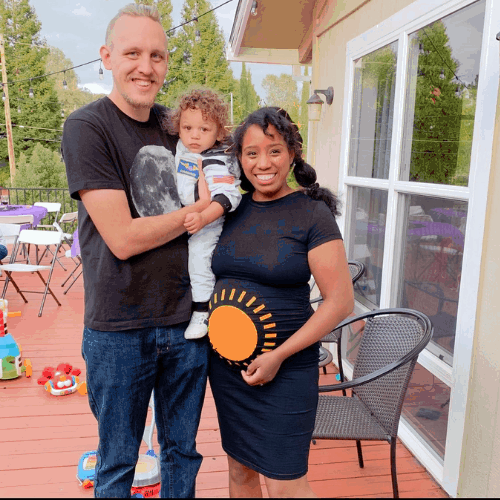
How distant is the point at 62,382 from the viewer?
3385 millimetres

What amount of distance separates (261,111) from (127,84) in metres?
0.41

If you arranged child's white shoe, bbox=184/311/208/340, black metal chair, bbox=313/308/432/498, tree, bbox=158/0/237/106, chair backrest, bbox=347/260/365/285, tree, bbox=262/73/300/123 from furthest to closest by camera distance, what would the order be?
tree, bbox=262/73/300/123, tree, bbox=158/0/237/106, chair backrest, bbox=347/260/365/285, black metal chair, bbox=313/308/432/498, child's white shoe, bbox=184/311/208/340

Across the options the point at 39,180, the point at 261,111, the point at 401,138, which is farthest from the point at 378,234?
the point at 39,180

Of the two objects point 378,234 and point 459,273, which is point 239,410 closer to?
point 459,273

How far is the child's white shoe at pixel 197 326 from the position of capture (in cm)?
153

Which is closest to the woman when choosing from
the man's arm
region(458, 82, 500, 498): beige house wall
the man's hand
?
the man's hand

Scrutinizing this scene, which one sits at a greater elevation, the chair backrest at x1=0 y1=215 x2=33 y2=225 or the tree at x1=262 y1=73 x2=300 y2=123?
the tree at x1=262 y1=73 x2=300 y2=123

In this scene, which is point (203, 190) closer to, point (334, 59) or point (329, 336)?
point (329, 336)

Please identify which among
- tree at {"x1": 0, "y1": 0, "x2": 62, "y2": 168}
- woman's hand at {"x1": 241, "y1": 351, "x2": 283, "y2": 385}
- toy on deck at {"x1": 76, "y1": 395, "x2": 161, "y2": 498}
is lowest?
toy on deck at {"x1": 76, "y1": 395, "x2": 161, "y2": 498}

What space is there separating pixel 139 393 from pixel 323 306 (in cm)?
66

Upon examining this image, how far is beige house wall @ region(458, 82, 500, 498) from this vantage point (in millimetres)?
1948

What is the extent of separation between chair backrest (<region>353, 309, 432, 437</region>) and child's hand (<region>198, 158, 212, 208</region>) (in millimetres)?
1029

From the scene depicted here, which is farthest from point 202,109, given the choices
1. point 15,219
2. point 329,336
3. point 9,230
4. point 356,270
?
point 15,219

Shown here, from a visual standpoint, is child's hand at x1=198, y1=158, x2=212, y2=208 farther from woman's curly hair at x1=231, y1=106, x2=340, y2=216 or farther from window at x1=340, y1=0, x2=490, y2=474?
window at x1=340, y1=0, x2=490, y2=474
